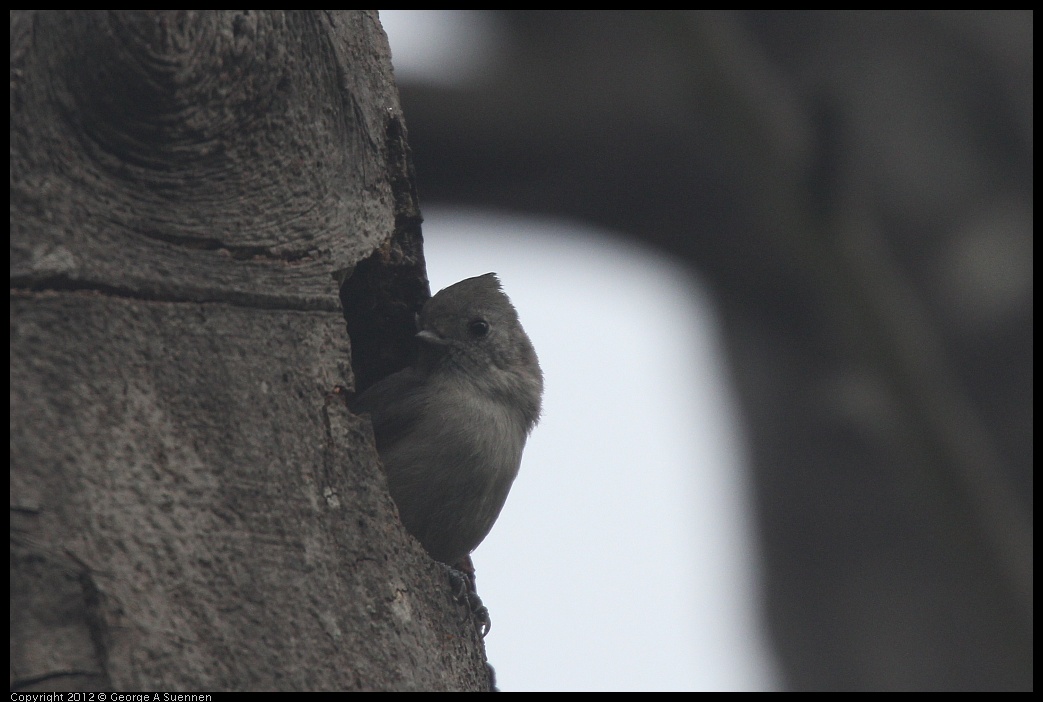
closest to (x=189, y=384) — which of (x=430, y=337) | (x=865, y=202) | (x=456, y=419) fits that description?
Result: (x=456, y=419)

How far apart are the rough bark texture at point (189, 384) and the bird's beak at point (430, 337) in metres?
1.54

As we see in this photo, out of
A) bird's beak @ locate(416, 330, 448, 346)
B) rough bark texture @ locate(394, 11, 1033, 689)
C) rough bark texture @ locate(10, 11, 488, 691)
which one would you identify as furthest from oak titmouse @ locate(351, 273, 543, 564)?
rough bark texture @ locate(10, 11, 488, 691)

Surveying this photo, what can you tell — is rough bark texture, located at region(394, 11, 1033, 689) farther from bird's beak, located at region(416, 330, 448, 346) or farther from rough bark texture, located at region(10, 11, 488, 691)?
rough bark texture, located at region(10, 11, 488, 691)

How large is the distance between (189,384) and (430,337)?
6.54 ft

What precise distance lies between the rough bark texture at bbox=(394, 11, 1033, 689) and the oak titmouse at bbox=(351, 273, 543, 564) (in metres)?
0.98

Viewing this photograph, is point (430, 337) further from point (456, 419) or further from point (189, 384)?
point (189, 384)

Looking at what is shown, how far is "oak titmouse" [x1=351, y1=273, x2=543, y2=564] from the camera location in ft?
12.6

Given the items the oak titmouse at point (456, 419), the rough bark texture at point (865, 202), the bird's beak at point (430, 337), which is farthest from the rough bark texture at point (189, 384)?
the rough bark texture at point (865, 202)

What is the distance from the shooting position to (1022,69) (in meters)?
5.31

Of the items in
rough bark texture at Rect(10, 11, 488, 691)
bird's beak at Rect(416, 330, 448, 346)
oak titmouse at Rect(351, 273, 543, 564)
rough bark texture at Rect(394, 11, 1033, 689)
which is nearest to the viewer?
rough bark texture at Rect(10, 11, 488, 691)

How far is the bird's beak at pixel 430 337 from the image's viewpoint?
420 cm

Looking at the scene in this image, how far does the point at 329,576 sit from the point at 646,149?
3572 millimetres

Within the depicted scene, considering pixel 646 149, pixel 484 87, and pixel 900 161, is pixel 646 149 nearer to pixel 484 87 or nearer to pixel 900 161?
pixel 484 87

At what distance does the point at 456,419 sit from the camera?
4.04 metres
